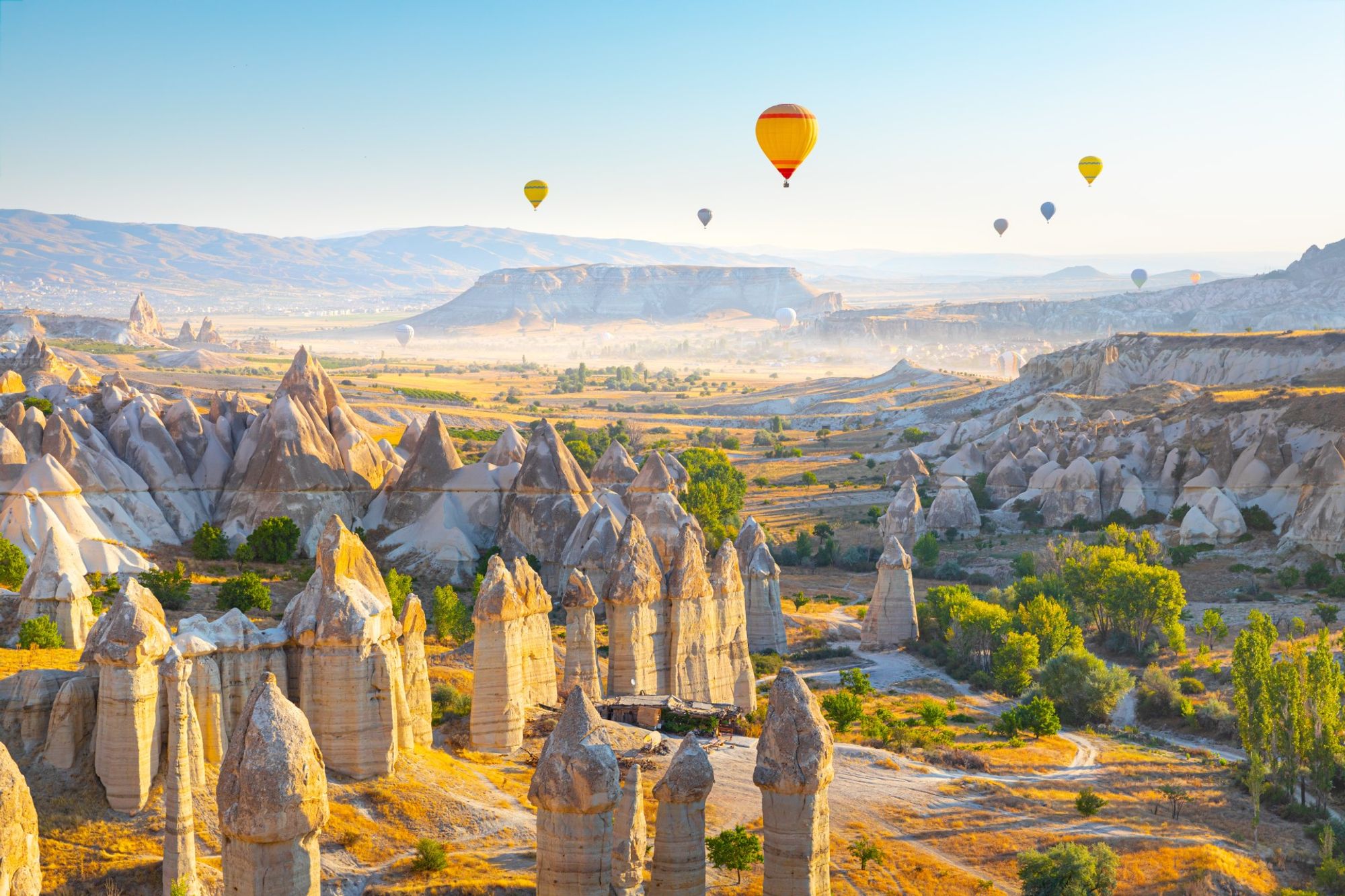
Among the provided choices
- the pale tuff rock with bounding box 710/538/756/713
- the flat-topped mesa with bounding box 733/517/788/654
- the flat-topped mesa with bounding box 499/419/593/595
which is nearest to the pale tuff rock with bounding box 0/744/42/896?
the pale tuff rock with bounding box 710/538/756/713

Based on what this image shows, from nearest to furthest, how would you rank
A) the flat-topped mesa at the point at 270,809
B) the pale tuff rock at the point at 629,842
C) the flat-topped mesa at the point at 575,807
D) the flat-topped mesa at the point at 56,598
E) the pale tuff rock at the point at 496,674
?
the flat-topped mesa at the point at 270,809 < the flat-topped mesa at the point at 575,807 < the pale tuff rock at the point at 629,842 < the pale tuff rock at the point at 496,674 < the flat-topped mesa at the point at 56,598

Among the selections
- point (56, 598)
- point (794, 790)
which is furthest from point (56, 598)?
point (794, 790)

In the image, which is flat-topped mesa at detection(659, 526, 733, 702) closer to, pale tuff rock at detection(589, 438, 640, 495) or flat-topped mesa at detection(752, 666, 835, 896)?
flat-topped mesa at detection(752, 666, 835, 896)

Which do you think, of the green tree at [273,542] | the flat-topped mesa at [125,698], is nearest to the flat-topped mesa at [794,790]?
the flat-topped mesa at [125,698]

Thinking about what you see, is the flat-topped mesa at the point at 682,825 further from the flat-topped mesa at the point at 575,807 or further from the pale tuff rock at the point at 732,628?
the pale tuff rock at the point at 732,628

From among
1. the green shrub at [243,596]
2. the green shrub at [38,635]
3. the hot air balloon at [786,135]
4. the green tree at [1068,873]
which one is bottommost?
the green tree at [1068,873]

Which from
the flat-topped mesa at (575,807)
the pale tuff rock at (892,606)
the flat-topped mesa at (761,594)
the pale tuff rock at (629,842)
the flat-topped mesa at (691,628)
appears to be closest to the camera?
the flat-topped mesa at (575,807)

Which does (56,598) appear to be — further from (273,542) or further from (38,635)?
(273,542)

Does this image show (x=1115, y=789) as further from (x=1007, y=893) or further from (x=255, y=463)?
(x=255, y=463)
